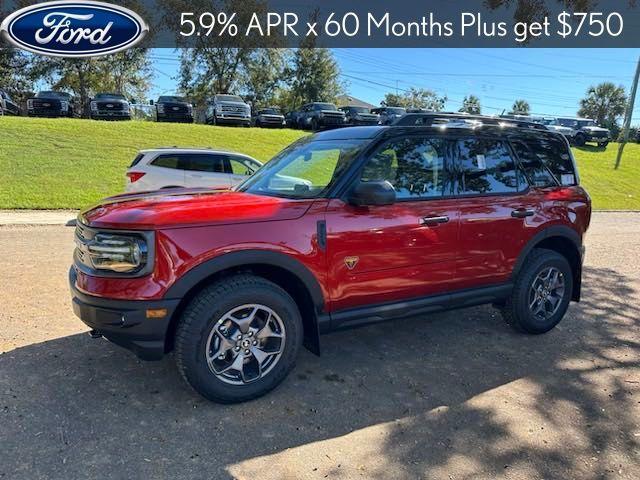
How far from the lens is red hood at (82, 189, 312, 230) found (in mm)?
3051

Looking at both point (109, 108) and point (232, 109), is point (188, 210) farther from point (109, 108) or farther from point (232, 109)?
point (232, 109)

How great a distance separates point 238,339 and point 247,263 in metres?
0.52

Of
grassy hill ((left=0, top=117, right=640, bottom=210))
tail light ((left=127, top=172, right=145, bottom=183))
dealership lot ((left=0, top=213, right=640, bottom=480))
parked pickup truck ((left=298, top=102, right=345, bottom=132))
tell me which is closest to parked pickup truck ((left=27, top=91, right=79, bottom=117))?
grassy hill ((left=0, top=117, right=640, bottom=210))

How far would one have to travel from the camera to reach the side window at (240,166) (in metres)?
11.2

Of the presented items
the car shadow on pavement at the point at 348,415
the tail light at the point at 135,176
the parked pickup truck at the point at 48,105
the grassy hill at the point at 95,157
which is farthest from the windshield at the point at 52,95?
the car shadow on pavement at the point at 348,415

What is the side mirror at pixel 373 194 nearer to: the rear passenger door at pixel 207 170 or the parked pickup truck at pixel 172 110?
the rear passenger door at pixel 207 170

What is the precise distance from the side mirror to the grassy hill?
10590 millimetres

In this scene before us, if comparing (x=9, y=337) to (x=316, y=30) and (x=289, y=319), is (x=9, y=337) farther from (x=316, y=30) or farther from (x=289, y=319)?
(x=316, y=30)

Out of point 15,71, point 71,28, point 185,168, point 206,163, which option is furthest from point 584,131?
point 15,71

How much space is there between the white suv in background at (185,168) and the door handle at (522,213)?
6.86 meters

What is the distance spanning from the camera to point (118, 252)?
3.04 meters

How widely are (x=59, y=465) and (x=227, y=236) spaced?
1534mm

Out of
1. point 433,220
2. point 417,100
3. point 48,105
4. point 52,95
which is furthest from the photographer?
point 417,100

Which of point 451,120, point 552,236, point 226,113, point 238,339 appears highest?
point 226,113
